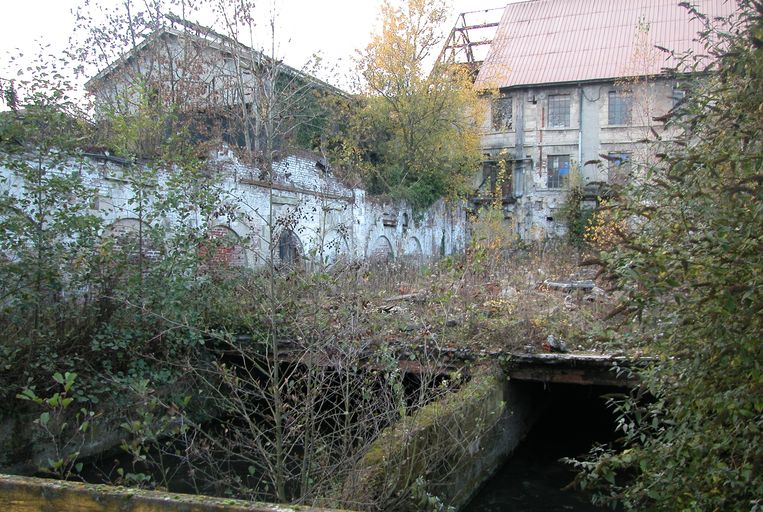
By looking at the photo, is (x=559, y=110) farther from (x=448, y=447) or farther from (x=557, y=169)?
(x=448, y=447)

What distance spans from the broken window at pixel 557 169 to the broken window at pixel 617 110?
258 cm

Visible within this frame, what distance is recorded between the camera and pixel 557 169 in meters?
30.8

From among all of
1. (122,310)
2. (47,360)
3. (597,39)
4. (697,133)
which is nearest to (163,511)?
(697,133)

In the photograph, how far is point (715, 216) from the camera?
375 centimetres

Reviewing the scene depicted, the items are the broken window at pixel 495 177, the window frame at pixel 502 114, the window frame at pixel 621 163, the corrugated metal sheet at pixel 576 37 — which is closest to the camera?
the window frame at pixel 621 163

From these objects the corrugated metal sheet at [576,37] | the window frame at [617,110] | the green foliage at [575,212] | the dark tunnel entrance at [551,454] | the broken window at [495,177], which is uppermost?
the corrugated metal sheet at [576,37]

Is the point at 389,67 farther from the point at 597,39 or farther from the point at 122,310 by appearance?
the point at 122,310

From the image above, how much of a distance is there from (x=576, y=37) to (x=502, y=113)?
16.7 feet

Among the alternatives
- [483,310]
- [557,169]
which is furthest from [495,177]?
[483,310]

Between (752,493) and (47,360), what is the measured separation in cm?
829

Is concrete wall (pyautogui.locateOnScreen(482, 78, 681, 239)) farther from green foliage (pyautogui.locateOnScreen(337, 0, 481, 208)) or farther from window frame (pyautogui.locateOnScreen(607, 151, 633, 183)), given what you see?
window frame (pyautogui.locateOnScreen(607, 151, 633, 183))

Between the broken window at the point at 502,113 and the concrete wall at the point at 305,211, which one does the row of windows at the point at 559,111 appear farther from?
the concrete wall at the point at 305,211

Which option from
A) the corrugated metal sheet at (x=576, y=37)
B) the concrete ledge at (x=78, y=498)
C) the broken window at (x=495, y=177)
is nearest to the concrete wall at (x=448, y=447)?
the concrete ledge at (x=78, y=498)

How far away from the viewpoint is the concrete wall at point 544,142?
29828mm
